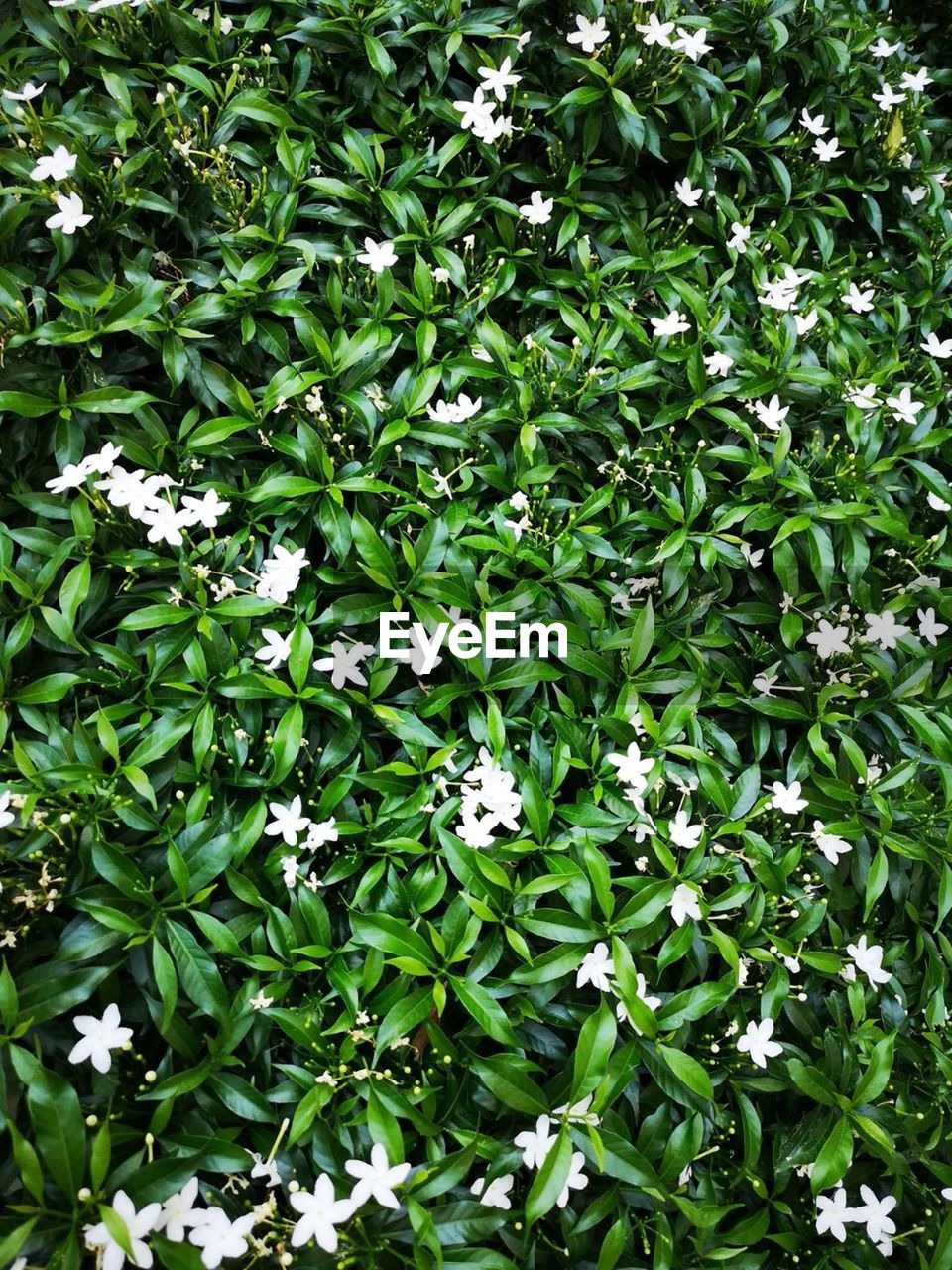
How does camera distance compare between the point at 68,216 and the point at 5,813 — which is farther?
the point at 68,216

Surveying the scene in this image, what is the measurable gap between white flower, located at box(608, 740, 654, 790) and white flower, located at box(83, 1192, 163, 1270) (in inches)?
32.3

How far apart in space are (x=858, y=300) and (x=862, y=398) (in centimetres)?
34

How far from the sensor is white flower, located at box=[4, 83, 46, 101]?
1.48 m

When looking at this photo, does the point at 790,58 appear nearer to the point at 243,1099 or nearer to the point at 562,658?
the point at 562,658

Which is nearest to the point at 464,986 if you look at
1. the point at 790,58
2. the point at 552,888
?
the point at 552,888

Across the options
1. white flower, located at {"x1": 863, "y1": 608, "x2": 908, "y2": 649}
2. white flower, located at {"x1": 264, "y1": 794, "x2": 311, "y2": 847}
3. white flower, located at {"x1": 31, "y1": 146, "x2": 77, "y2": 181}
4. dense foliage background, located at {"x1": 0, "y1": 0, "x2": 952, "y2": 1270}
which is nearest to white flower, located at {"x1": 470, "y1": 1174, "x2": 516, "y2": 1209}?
dense foliage background, located at {"x1": 0, "y1": 0, "x2": 952, "y2": 1270}

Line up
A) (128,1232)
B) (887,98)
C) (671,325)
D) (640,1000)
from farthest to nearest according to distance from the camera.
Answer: (887,98) < (671,325) < (640,1000) < (128,1232)

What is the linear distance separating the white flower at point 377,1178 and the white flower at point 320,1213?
0.06ft

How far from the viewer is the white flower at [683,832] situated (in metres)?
1.30

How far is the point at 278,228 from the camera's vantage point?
1.57m

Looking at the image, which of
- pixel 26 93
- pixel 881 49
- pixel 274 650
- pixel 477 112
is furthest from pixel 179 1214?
pixel 881 49

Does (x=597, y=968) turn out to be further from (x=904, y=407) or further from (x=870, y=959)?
(x=904, y=407)

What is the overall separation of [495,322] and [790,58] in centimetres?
110

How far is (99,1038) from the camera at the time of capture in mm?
1041
